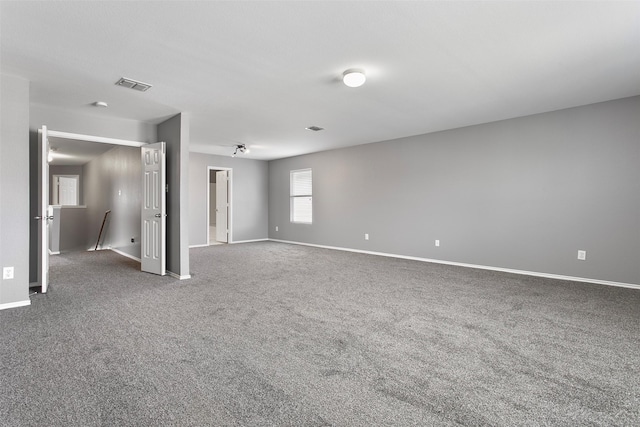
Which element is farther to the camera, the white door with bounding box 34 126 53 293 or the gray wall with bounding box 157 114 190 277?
the gray wall with bounding box 157 114 190 277

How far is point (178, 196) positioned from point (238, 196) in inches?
163

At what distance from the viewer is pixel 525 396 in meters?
1.72

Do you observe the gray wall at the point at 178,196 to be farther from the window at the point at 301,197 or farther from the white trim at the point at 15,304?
the window at the point at 301,197

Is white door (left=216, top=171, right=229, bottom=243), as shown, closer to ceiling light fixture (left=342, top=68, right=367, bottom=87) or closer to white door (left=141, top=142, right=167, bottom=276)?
white door (left=141, top=142, right=167, bottom=276)

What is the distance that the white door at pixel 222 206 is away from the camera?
8672 mm

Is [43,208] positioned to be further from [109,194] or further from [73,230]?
[73,230]

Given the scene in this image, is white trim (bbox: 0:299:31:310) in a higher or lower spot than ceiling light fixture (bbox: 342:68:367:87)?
lower

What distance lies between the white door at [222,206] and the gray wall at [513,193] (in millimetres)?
3323

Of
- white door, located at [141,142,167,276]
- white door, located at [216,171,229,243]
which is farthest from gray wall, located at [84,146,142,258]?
white door, located at [216,171,229,243]

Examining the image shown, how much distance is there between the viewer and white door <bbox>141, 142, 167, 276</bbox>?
462 cm

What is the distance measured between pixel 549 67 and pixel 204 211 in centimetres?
730

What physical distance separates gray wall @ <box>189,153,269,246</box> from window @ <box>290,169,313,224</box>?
3.57 ft

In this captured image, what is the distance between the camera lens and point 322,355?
2188mm

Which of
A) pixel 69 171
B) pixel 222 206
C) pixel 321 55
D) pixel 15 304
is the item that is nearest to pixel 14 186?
pixel 15 304
